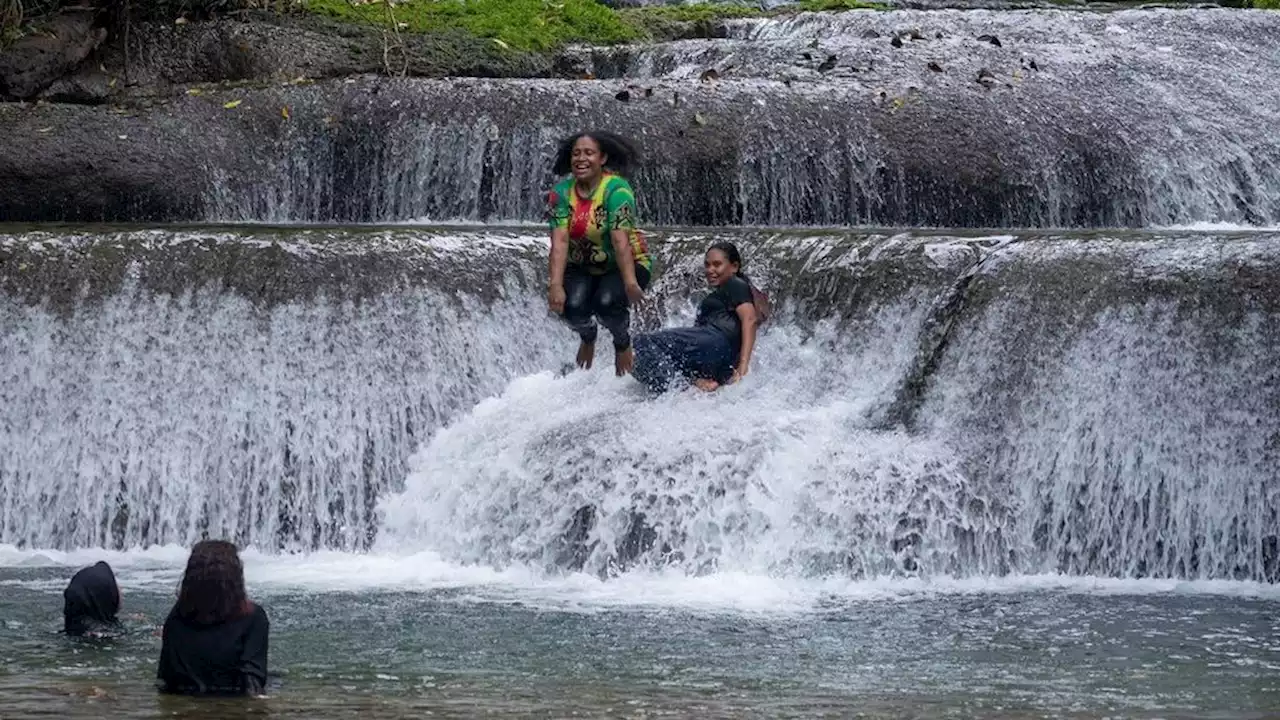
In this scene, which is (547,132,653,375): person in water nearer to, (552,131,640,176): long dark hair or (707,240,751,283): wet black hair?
(552,131,640,176): long dark hair

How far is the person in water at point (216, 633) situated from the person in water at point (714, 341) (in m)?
4.63

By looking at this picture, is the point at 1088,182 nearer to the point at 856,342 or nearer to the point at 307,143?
the point at 856,342

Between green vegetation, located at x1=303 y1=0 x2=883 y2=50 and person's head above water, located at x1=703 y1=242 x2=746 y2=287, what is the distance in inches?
297

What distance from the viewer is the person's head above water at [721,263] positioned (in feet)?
39.6

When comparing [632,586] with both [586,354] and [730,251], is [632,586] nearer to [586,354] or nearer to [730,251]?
[586,354]

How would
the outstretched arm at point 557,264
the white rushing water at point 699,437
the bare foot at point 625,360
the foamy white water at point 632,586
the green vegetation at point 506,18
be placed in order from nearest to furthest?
the foamy white water at point 632,586, the white rushing water at point 699,437, the outstretched arm at point 557,264, the bare foot at point 625,360, the green vegetation at point 506,18

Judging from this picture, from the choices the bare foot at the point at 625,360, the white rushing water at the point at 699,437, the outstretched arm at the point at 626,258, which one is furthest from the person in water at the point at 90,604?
the bare foot at the point at 625,360

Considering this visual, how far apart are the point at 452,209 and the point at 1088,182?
4.69 meters

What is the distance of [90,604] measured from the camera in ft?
29.6

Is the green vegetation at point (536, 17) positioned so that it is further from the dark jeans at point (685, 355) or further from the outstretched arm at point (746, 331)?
the outstretched arm at point (746, 331)

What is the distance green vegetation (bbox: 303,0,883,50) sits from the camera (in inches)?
781

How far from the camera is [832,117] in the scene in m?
16.6

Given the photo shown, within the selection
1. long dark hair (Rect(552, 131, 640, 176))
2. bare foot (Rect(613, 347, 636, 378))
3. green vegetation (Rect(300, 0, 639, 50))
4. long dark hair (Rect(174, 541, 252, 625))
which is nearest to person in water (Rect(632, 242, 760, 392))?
bare foot (Rect(613, 347, 636, 378))

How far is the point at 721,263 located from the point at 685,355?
53 cm
